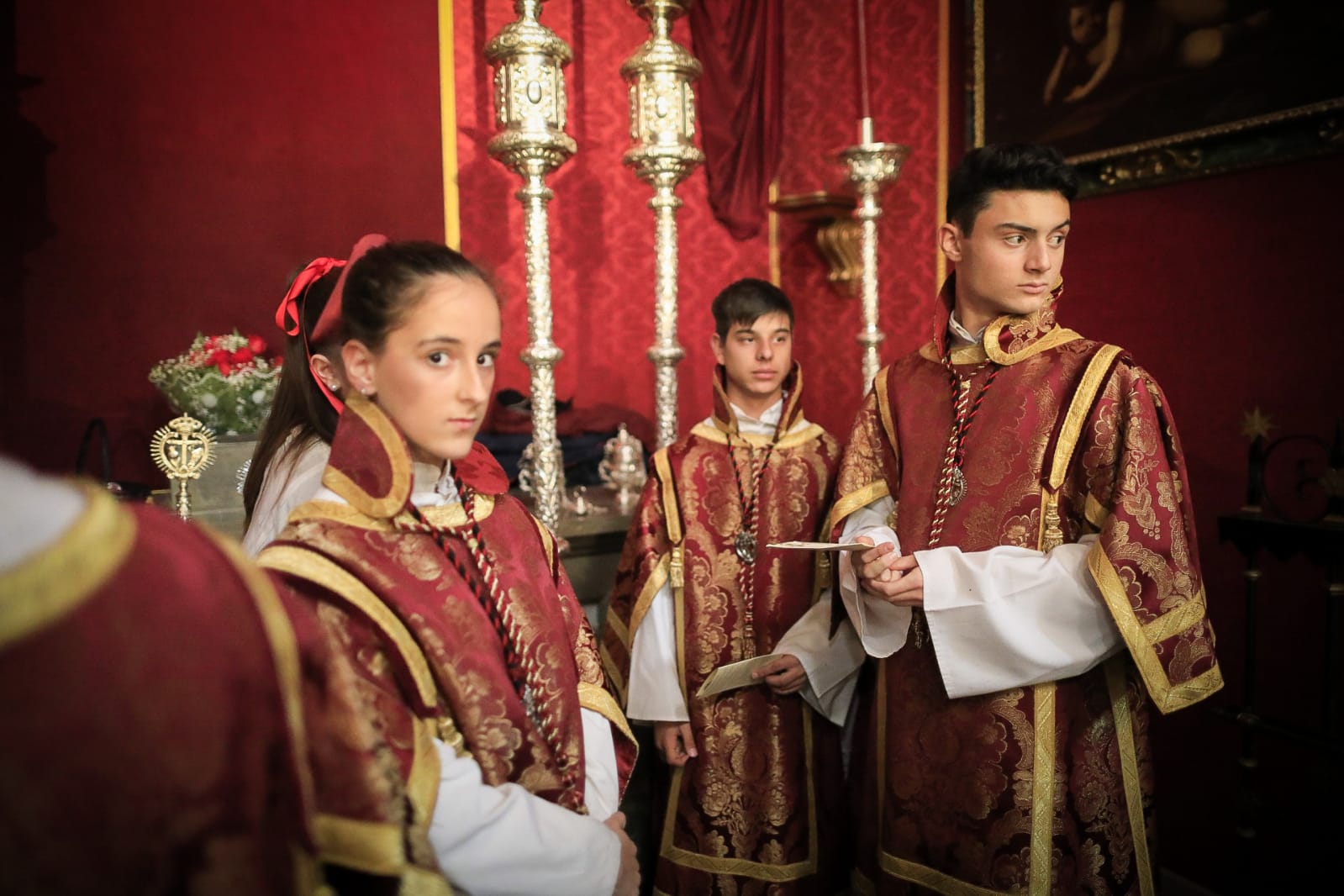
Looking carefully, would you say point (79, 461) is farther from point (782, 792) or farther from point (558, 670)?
point (782, 792)

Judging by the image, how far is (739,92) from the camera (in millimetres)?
4004

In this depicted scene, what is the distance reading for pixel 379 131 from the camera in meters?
3.45

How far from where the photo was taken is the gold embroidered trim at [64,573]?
0.56 meters

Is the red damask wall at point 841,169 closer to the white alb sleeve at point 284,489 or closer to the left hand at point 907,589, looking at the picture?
the left hand at point 907,589

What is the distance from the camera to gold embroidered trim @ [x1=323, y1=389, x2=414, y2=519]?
1.22 meters

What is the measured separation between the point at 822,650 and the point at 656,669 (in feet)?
1.50

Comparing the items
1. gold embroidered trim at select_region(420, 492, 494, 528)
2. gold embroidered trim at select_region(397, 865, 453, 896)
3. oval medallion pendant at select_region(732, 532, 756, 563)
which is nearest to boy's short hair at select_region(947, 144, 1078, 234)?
oval medallion pendant at select_region(732, 532, 756, 563)

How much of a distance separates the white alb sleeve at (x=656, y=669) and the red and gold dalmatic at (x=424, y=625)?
3.30 ft

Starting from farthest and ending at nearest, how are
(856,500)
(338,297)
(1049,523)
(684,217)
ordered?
(684,217) < (856,500) < (1049,523) < (338,297)

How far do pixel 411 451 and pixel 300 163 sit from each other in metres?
2.43

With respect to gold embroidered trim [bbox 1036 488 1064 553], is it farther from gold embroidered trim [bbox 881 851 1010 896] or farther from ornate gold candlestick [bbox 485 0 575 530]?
ornate gold candlestick [bbox 485 0 575 530]

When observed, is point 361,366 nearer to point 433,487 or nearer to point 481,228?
point 433,487

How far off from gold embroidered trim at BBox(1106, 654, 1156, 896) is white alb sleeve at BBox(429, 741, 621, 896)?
115cm

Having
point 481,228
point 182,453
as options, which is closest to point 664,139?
point 481,228
